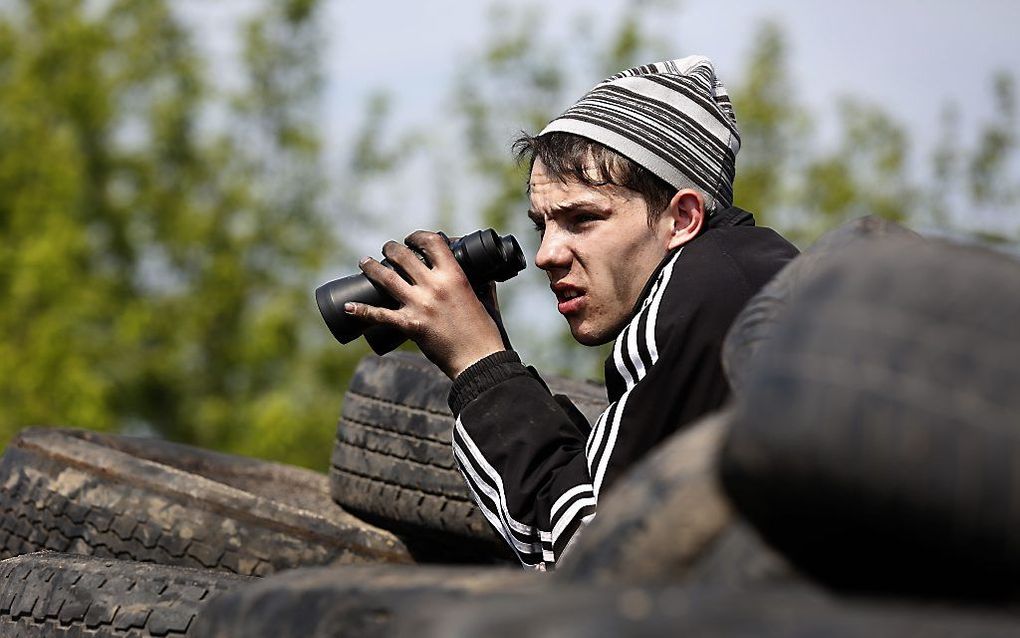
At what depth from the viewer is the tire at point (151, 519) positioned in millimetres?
2982

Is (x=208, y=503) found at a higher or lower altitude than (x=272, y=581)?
lower

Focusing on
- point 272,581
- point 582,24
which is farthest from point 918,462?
point 582,24

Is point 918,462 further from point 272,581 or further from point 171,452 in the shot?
point 171,452

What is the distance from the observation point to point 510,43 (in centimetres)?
2059

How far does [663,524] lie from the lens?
112 centimetres

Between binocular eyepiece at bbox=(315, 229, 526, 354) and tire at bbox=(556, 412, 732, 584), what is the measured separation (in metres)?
1.18

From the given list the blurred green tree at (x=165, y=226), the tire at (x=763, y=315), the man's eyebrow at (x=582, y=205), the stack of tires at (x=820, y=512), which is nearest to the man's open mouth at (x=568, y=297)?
the man's eyebrow at (x=582, y=205)

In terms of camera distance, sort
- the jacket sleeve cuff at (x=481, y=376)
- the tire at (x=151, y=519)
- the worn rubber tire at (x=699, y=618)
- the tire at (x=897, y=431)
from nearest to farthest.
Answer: the worn rubber tire at (x=699, y=618) < the tire at (x=897, y=431) < the jacket sleeve cuff at (x=481, y=376) < the tire at (x=151, y=519)

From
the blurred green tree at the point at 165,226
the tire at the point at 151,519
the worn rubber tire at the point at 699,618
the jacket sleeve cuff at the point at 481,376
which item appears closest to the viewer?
the worn rubber tire at the point at 699,618

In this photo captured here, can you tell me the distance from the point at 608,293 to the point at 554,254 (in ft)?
0.37

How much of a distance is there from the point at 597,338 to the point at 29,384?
521 inches

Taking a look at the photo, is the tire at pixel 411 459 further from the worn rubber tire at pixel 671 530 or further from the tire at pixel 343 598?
the worn rubber tire at pixel 671 530

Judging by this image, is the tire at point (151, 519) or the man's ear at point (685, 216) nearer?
the man's ear at point (685, 216)

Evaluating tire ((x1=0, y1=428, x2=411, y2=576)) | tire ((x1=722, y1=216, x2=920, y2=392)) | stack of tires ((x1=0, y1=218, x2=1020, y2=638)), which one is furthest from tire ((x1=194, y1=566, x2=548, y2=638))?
tire ((x1=0, y1=428, x2=411, y2=576))
